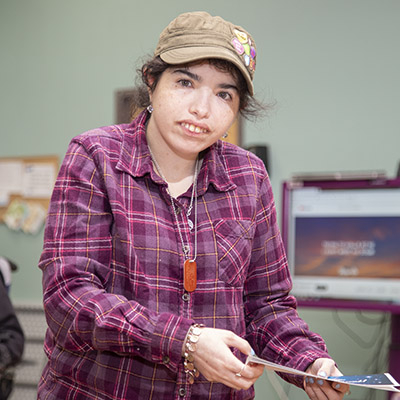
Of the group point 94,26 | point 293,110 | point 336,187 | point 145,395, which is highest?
point 94,26

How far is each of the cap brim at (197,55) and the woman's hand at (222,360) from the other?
18.9 inches

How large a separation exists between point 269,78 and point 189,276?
179cm

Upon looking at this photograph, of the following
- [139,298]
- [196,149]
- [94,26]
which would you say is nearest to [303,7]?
[94,26]

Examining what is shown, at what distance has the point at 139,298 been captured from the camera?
0.99 metres

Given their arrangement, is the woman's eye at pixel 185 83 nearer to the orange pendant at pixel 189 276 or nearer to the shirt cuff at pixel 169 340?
the orange pendant at pixel 189 276

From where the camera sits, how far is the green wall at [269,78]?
8.04 feet

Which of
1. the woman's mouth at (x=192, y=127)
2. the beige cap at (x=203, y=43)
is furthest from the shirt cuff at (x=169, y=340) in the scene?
the beige cap at (x=203, y=43)

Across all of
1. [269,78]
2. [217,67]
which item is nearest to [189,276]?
[217,67]

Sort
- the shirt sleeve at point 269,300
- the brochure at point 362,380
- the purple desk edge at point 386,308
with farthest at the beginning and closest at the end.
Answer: the purple desk edge at point 386,308, the shirt sleeve at point 269,300, the brochure at point 362,380

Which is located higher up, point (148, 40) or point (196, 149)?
point (148, 40)

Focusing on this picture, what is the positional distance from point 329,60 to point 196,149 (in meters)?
1.66

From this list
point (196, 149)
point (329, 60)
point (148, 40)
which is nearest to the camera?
point (196, 149)

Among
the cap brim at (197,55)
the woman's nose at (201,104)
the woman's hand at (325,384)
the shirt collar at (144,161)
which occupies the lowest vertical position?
the woman's hand at (325,384)

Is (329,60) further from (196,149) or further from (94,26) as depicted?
(196,149)
